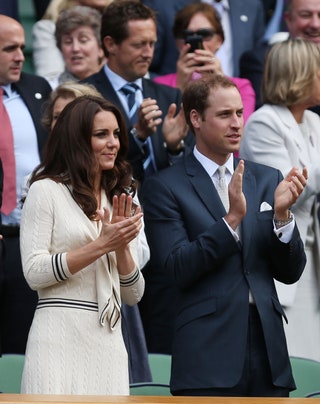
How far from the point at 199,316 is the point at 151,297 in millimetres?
1608

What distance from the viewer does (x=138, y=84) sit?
23.3ft

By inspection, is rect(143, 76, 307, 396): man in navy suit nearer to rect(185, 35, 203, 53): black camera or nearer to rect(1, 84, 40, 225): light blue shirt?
rect(1, 84, 40, 225): light blue shirt

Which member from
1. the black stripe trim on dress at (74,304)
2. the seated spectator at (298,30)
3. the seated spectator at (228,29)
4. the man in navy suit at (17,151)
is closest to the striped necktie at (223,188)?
the black stripe trim on dress at (74,304)

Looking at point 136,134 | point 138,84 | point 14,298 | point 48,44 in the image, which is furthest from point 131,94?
point 48,44

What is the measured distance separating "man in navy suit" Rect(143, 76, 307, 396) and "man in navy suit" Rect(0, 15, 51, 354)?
4.21 feet

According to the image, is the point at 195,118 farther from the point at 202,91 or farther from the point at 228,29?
the point at 228,29

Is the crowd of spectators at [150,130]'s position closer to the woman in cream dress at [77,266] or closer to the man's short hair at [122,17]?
the man's short hair at [122,17]

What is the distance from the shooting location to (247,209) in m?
5.45

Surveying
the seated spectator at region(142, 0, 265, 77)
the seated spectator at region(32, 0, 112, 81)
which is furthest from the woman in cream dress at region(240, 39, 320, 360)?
the seated spectator at region(32, 0, 112, 81)

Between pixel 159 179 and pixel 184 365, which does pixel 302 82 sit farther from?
pixel 184 365

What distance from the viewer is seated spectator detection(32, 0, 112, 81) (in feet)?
28.3

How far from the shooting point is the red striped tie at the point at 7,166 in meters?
6.65

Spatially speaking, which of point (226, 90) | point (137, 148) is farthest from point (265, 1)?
point (226, 90)

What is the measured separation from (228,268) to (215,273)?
0.20 ft
